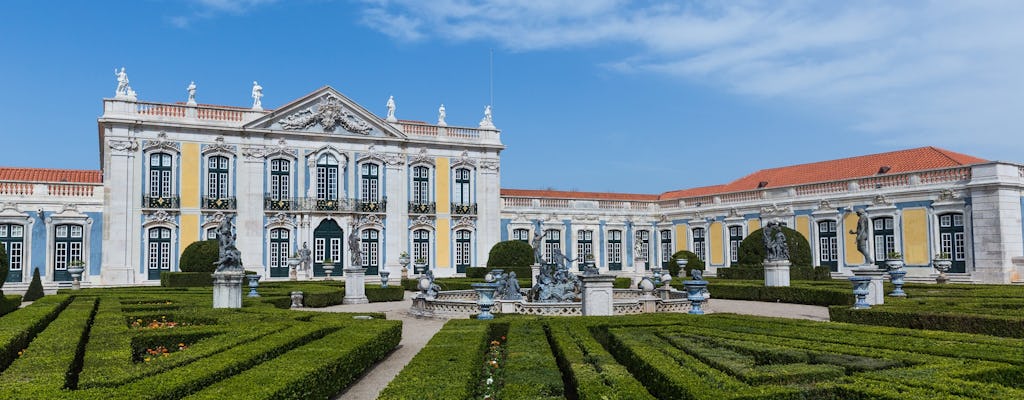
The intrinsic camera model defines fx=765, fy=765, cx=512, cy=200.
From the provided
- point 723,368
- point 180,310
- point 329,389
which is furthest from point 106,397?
point 180,310

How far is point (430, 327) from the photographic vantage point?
14.0 m

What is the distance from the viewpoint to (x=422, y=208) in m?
34.6

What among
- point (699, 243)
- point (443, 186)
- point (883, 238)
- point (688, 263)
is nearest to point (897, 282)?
point (883, 238)

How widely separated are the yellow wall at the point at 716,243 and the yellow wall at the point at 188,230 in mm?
22116

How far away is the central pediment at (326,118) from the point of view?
1272 inches

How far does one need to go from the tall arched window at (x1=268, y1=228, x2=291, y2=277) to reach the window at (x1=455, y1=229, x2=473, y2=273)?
7.52 m

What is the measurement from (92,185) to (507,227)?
1759cm

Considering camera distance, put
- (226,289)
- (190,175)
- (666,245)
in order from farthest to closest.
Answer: (666,245), (190,175), (226,289)

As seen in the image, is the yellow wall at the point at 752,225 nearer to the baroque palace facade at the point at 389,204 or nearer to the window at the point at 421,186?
the baroque palace facade at the point at 389,204

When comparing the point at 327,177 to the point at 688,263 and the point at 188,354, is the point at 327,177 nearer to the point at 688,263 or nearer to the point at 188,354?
the point at 688,263

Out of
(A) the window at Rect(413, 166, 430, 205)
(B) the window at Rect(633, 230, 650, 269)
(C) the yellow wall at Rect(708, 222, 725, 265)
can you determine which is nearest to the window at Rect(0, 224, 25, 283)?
(A) the window at Rect(413, 166, 430, 205)

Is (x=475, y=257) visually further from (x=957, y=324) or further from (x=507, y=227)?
(x=957, y=324)

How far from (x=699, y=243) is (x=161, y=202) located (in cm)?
2337

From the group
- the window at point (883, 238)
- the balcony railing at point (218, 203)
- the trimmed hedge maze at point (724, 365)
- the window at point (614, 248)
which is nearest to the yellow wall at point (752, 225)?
the window at point (883, 238)
